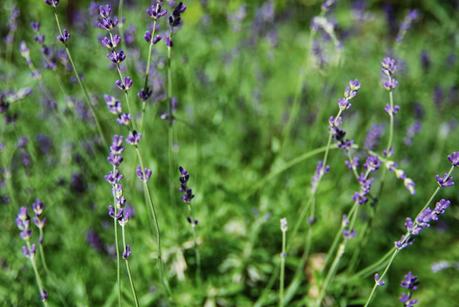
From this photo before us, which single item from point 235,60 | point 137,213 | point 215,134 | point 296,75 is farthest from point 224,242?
point 296,75

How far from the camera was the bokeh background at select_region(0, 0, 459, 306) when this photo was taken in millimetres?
2244

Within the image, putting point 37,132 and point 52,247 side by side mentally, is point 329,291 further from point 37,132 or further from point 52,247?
point 37,132

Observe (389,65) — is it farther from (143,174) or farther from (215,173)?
(215,173)

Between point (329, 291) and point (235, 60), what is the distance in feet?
6.23

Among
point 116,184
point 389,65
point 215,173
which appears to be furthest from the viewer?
point 215,173

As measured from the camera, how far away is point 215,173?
277cm

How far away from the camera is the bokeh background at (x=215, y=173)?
2.24m

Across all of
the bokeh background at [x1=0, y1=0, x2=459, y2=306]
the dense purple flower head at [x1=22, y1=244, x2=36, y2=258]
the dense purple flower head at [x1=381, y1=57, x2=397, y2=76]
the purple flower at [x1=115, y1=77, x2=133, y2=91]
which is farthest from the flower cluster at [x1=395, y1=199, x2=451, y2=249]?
the dense purple flower head at [x1=22, y1=244, x2=36, y2=258]

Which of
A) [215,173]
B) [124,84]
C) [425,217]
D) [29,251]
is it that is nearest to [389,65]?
[425,217]

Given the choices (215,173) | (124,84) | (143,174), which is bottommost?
(143,174)

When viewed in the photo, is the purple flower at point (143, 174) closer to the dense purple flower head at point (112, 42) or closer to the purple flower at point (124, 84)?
the purple flower at point (124, 84)

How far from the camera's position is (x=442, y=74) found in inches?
151

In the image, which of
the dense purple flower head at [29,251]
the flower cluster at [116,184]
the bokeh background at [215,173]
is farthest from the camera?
the bokeh background at [215,173]

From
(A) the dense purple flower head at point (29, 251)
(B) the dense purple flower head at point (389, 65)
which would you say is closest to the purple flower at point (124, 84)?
(A) the dense purple flower head at point (29, 251)
